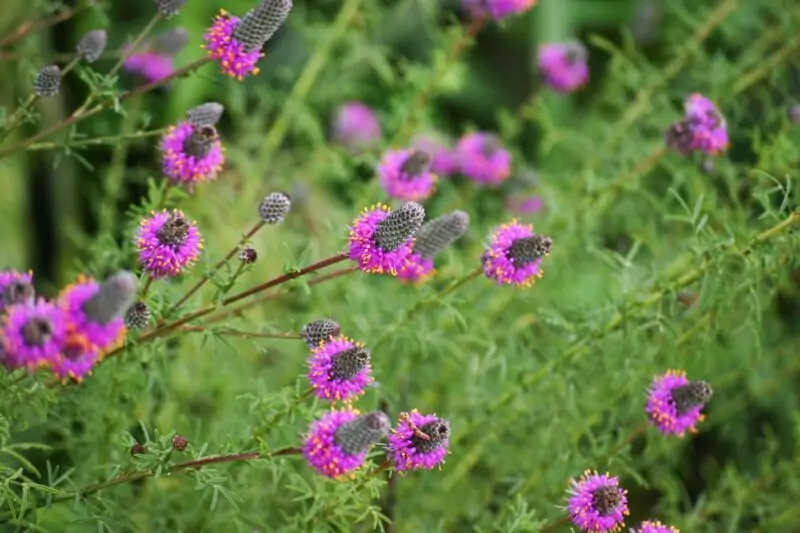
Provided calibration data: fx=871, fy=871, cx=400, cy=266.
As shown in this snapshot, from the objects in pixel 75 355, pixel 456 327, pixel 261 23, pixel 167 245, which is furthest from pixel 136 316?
pixel 456 327

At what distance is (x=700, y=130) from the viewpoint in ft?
4.80

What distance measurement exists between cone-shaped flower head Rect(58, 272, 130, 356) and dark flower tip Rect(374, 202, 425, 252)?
0.32 metres

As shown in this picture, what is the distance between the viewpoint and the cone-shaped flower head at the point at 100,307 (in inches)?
31.4

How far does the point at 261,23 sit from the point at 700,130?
764 mm

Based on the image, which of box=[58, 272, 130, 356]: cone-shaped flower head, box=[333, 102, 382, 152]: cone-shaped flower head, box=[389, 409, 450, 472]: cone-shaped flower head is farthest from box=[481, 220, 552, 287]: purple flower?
box=[333, 102, 382, 152]: cone-shaped flower head

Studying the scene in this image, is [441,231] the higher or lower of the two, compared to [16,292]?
lower

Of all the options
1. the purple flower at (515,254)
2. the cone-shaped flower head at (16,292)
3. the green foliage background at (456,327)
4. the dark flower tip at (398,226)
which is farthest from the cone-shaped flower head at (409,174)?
the cone-shaped flower head at (16,292)

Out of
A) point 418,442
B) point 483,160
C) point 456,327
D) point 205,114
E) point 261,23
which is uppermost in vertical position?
point 261,23

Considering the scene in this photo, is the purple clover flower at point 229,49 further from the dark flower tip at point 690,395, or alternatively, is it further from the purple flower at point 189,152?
the dark flower tip at point 690,395

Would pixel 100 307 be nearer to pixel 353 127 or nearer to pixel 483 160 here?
pixel 483 160

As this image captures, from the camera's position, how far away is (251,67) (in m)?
1.19

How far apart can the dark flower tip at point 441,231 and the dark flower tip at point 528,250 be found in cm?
11

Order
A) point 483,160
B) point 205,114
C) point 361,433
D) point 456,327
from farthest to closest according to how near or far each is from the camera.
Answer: point 483,160 → point 456,327 → point 205,114 → point 361,433

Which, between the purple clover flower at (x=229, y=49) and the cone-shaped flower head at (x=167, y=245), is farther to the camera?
the purple clover flower at (x=229, y=49)
